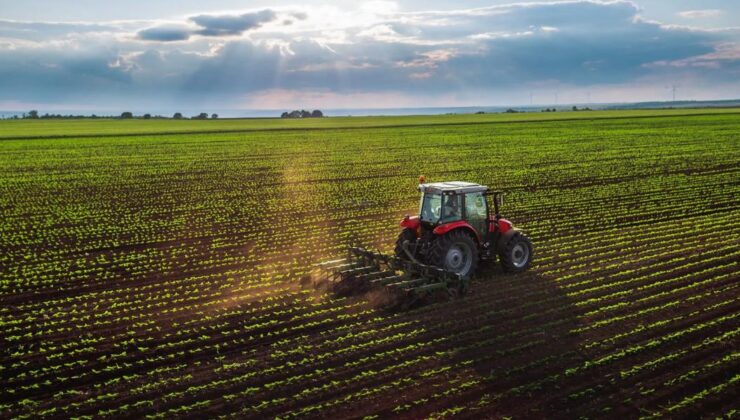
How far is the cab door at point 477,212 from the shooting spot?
14.1m

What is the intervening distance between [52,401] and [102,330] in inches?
108

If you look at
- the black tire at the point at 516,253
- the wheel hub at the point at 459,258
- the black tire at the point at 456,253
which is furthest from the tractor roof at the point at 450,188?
the black tire at the point at 516,253

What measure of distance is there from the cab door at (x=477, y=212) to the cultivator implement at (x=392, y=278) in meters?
1.64

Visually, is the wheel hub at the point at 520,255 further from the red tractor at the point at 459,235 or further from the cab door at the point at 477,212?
the cab door at the point at 477,212

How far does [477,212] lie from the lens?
14.2 m

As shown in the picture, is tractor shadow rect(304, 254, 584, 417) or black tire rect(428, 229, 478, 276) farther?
black tire rect(428, 229, 478, 276)

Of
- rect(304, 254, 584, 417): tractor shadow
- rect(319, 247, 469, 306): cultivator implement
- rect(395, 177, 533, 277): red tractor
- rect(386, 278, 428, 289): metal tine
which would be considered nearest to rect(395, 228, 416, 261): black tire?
rect(395, 177, 533, 277): red tractor

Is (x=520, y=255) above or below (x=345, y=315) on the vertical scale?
above

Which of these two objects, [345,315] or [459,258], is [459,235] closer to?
[459,258]

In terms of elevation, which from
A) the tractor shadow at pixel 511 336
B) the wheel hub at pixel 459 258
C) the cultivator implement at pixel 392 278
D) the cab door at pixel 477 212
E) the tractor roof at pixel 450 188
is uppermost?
the tractor roof at pixel 450 188

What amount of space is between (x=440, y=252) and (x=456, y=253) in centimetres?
48

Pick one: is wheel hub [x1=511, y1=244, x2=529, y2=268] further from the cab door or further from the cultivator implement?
the cultivator implement

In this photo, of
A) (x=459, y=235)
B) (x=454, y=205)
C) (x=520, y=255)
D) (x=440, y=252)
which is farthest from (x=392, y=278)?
(x=520, y=255)

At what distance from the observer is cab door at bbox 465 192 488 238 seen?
14070 millimetres
